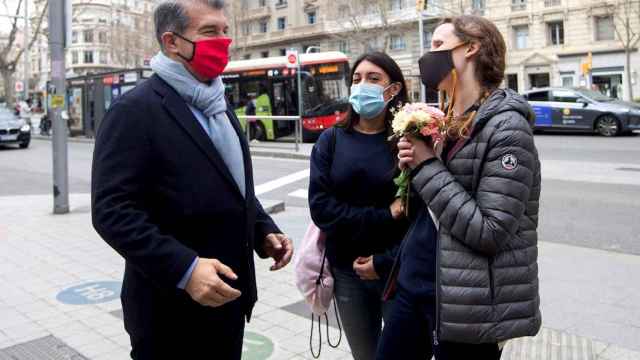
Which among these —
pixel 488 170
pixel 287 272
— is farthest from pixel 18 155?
pixel 488 170

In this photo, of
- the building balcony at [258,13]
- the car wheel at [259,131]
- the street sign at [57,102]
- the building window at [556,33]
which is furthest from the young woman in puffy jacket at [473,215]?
the building balcony at [258,13]

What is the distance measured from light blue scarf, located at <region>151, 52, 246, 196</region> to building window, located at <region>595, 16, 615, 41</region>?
40881 mm

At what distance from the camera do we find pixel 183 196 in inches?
85.9

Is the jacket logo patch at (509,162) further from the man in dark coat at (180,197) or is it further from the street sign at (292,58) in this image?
the street sign at (292,58)

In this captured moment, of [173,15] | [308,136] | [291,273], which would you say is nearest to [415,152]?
[173,15]

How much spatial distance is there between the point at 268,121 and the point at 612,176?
13590 millimetres

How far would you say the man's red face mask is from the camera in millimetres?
2334

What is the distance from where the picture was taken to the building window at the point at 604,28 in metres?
38.0

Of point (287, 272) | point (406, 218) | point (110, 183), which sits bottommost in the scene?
point (287, 272)

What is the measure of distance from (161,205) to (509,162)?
1220mm

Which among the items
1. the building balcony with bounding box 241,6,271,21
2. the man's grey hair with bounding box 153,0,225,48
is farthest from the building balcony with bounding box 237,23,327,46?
the man's grey hair with bounding box 153,0,225,48

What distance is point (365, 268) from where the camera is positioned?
114 inches

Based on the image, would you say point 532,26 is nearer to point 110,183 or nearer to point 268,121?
point 268,121

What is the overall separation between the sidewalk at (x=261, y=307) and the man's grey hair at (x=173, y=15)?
2462 millimetres
